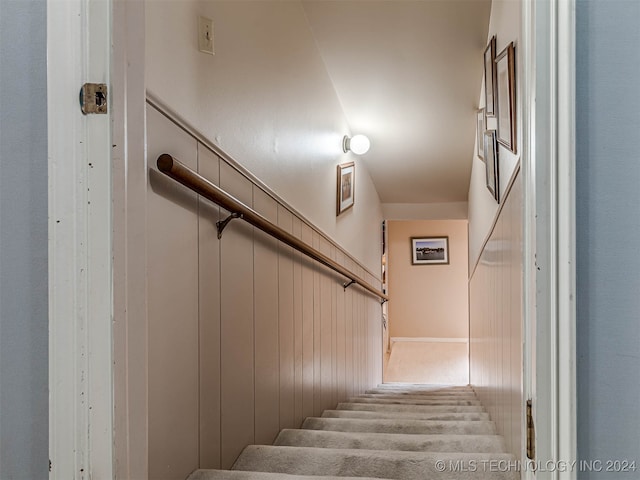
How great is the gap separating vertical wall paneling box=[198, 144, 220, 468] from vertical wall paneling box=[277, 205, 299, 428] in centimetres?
73

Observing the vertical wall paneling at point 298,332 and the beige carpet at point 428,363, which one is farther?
the beige carpet at point 428,363

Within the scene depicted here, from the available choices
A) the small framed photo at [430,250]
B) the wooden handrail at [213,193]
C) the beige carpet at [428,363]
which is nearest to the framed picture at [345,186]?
the wooden handrail at [213,193]

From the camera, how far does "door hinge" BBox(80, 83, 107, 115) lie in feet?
3.53

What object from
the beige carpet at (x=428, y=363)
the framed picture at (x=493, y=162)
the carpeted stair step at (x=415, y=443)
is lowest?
the beige carpet at (x=428, y=363)

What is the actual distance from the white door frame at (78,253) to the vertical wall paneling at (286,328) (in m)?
1.51

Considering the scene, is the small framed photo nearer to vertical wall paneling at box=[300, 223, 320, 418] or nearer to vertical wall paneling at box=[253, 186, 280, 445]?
vertical wall paneling at box=[300, 223, 320, 418]

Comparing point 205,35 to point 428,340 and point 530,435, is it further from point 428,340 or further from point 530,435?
point 428,340

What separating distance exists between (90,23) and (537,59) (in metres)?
0.76

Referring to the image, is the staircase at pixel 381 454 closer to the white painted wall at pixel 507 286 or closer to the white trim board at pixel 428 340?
the white painted wall at pixel 507 286

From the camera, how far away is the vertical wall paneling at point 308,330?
9.95 ft

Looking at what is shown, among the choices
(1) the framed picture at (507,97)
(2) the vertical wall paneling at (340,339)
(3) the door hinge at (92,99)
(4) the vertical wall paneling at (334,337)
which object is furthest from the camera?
(2) the vertical wall paneling at (340,339)

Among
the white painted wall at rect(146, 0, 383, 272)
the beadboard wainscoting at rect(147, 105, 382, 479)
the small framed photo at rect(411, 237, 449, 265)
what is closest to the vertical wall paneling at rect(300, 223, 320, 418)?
the beadboard wainscoting at rect(147, 105, 382, 479)

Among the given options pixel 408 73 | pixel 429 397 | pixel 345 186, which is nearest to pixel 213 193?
pixel 408 73

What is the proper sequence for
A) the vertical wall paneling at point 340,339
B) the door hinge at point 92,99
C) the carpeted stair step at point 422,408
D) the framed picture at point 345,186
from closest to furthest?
the door hinge at point 92,99 → the carpeted stair step at point 422,408 → the vertical wall paneling at point 340,339 → the framed picture at point 345,186
